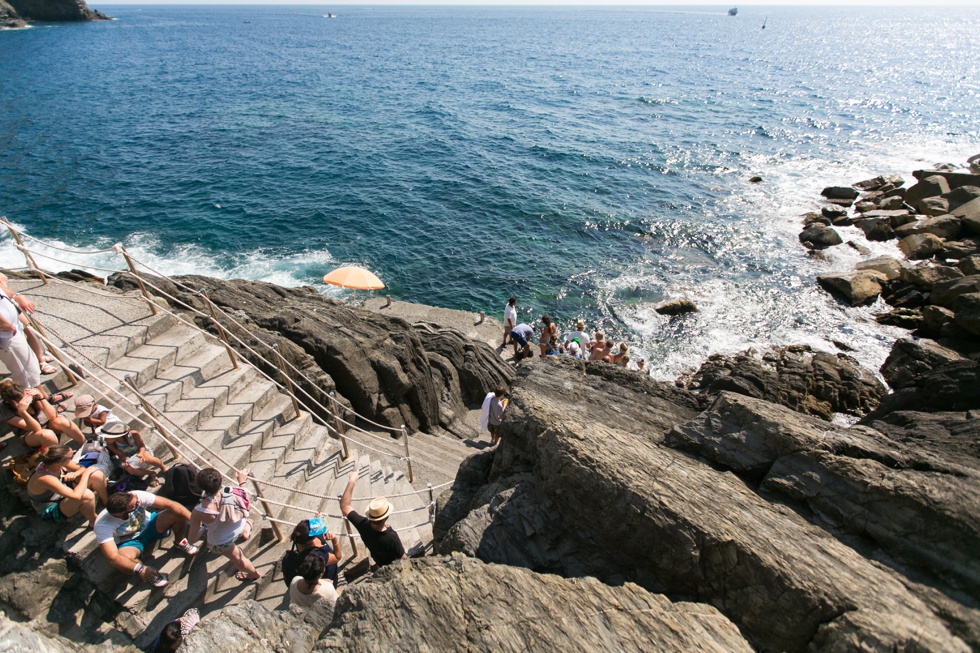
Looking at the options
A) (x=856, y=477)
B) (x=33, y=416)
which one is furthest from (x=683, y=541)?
(x=33, y=416)

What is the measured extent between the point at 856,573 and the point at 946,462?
219 centimetres

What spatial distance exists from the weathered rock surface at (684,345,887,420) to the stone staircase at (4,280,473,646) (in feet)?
38.3

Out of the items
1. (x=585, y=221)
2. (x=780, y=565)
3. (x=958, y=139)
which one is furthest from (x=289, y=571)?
(x=958, y=139)

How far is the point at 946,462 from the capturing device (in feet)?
19.8

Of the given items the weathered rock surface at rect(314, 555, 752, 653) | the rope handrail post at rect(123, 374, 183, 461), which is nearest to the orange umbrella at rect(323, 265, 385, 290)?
the rope handrail post at rect(123, 374, 183, 461)

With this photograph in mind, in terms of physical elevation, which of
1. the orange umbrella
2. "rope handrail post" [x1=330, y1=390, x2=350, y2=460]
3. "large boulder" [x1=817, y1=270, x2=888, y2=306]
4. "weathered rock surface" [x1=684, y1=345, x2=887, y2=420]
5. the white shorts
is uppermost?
the white shorts

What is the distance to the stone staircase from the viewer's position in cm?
689

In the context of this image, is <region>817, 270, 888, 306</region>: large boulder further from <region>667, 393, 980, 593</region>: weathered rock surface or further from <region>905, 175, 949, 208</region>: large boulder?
<region>667, 393, 980, 593</region>: weathered rock surface

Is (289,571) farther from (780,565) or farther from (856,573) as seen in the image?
(856,573)

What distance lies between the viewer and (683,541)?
18.3ft

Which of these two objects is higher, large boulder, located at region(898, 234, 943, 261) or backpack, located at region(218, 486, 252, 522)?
backpack, located at region(218, 486, 252, 522)

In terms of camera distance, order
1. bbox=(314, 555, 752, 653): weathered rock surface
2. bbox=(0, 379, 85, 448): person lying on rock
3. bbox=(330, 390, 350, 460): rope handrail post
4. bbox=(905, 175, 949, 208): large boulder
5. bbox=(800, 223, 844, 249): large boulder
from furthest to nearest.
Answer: bbox=(905, 175, 949, 208): large boulder
bbox=(800, 223, 844, 249): large boulder
bbox=(330, 390, 350, 460): rope handrail post
bbox=(0, 379, 85, 448): person lying on rock
bbox=(314, 555, 752, 653): weathered rock surface

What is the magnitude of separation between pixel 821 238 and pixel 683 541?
1320 inches

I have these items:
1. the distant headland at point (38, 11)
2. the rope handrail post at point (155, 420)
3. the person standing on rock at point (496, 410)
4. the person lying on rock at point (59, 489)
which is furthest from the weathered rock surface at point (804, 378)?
the distant headland at point (38, 11)
